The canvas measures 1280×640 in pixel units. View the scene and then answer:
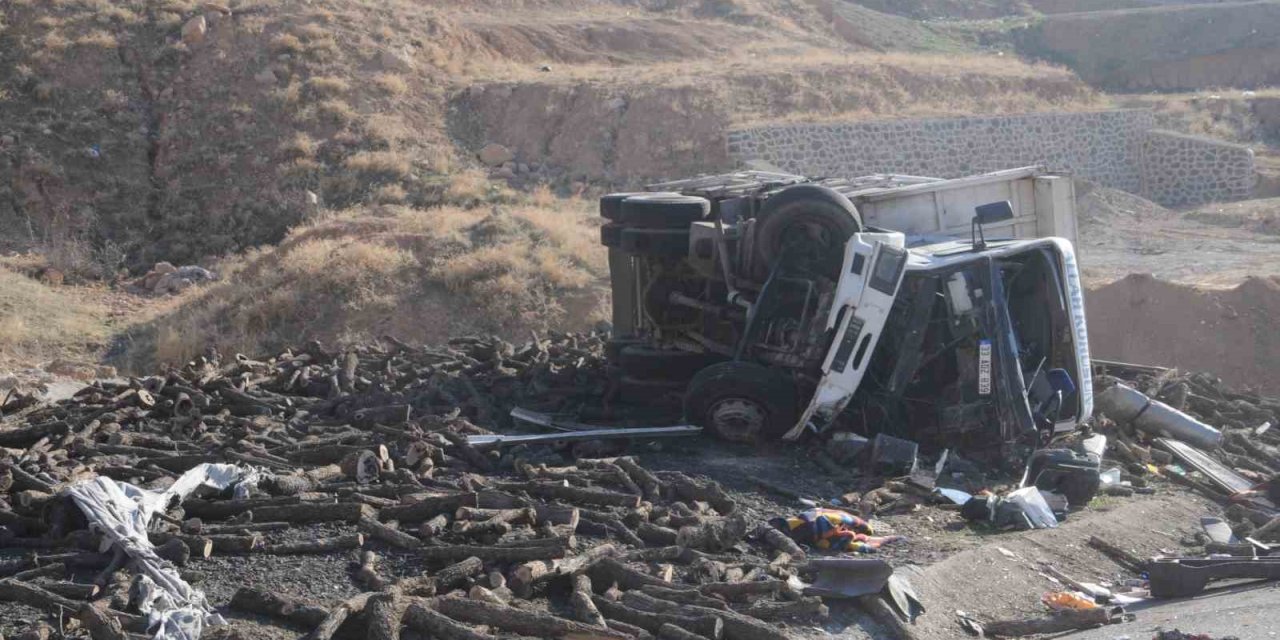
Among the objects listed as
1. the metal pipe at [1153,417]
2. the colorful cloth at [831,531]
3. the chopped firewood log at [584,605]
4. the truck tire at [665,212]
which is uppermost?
the truck tire at [665,212]

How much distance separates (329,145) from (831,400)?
2227 centimetres

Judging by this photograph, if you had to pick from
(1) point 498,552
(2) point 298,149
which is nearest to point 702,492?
(1) point 498,552

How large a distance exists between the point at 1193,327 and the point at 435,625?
13.5 meters

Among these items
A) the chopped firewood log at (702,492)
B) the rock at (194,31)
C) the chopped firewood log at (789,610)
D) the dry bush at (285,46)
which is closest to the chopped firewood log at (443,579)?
the chopped firewood log at (789,610)

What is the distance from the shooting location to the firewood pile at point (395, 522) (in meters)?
6.69

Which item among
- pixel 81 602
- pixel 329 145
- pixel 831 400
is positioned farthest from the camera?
pixel 329 145

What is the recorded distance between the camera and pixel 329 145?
100 feet

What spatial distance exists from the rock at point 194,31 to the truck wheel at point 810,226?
2647 cm

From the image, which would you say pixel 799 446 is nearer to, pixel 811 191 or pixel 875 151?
pixel 811 191

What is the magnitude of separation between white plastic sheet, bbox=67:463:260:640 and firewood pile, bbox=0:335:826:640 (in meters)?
0.08

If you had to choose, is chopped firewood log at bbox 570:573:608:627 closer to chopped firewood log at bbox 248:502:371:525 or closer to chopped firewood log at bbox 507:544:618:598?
chopped firewood log at bbox 507:544:618:598

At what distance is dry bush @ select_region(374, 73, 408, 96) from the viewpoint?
109ft

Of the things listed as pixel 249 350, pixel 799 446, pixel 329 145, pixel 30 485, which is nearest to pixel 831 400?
pixel 799 446

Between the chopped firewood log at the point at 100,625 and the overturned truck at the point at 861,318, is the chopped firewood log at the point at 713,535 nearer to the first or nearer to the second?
the overturned truck at the point at 861,318
